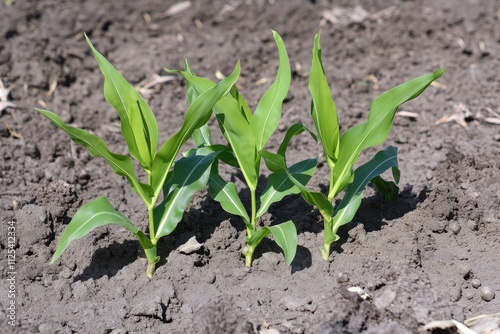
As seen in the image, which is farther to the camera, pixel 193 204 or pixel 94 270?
pixel 193 204

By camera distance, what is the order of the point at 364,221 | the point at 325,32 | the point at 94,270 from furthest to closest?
1. the point at 325,32
2. the point at 364,221
3. the point at 94,270

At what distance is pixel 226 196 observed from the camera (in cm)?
355

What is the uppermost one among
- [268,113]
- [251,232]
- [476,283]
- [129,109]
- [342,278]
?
[129,109]

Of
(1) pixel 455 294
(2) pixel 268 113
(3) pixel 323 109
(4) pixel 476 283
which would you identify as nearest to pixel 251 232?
(2) pixel 268 113

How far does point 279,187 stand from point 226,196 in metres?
0.29

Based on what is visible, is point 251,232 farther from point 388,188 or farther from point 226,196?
point 388,188

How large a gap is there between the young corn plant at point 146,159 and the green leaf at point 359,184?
0.74 meters

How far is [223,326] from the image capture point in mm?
3125

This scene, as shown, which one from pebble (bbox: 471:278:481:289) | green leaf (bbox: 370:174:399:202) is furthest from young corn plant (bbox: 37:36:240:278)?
pebble (bbox: 471:278:481:289)

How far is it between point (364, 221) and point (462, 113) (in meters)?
1.62

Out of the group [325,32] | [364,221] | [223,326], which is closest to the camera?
[223,326]

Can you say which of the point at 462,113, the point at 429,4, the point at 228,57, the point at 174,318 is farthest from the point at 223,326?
the point at 429,4

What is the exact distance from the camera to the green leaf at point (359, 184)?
3533 mm

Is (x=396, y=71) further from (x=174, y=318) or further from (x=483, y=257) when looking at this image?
(x=174, y=318)
